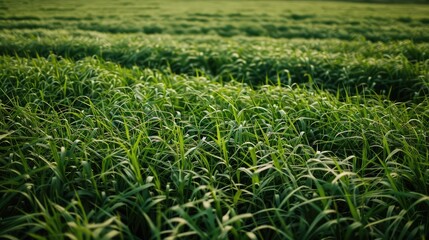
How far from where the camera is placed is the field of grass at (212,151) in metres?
1.66

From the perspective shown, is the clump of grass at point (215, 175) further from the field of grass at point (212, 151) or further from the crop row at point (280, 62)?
the crop row at point (280, 62)

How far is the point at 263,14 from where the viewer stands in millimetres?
16609

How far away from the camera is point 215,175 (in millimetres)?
2070

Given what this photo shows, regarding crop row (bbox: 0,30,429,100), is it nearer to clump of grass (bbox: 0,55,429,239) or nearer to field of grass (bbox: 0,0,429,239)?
field of grass (bbox: 0,0,429,239)

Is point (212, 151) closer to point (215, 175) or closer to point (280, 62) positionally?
point (215, 175)

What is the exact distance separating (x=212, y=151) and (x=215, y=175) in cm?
36

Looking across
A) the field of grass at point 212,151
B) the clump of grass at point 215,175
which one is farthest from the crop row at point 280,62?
the clump of grass at point 215,175

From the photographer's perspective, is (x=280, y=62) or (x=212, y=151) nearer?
(x=212, y=151)

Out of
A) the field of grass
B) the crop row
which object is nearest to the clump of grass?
the field of grass

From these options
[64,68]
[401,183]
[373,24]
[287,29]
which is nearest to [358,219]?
[401,183]

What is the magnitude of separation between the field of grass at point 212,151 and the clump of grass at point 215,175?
14mm

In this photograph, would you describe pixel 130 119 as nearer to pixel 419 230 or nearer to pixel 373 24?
pixel 419 230

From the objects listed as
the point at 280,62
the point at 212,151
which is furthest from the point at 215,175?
the point at 280,62

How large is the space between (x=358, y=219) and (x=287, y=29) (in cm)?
1178
